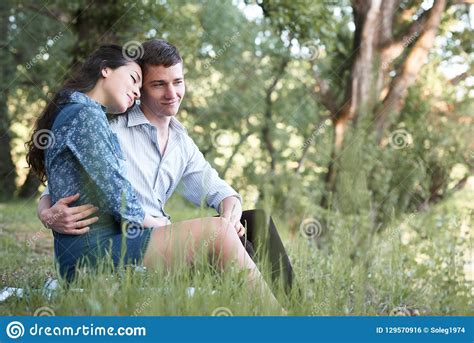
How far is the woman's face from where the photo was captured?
2.55m

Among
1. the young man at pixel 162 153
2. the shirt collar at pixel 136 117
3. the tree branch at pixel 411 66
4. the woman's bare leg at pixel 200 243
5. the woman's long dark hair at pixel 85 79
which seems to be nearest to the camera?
the woman's bare leg at pixel 200 243

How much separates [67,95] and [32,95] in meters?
8.27

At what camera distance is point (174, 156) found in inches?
112

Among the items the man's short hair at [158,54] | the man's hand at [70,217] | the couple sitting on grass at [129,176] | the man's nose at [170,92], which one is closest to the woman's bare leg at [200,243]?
the couple sitting on grass at [129,176]

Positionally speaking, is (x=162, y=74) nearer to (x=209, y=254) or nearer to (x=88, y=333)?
(x=209, y=254)

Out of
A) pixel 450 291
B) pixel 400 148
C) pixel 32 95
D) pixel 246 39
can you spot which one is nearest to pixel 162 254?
pixel 450 291

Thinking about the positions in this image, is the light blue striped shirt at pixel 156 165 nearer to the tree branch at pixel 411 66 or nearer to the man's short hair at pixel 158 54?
the man's short hair at pixel 158 54

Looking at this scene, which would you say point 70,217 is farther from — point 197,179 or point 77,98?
point 197,179

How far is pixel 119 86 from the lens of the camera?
2551 mm

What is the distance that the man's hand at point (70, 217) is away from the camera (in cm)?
234

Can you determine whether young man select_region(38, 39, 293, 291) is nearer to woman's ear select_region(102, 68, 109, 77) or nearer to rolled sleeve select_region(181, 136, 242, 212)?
rolled sleeve select_region(181, 136, 242, 212)

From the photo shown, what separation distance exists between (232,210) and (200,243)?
1.26ft

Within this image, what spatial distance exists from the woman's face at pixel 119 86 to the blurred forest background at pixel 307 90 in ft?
2.94

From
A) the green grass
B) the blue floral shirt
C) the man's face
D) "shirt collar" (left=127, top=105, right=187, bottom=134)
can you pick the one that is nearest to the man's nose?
the man's face
